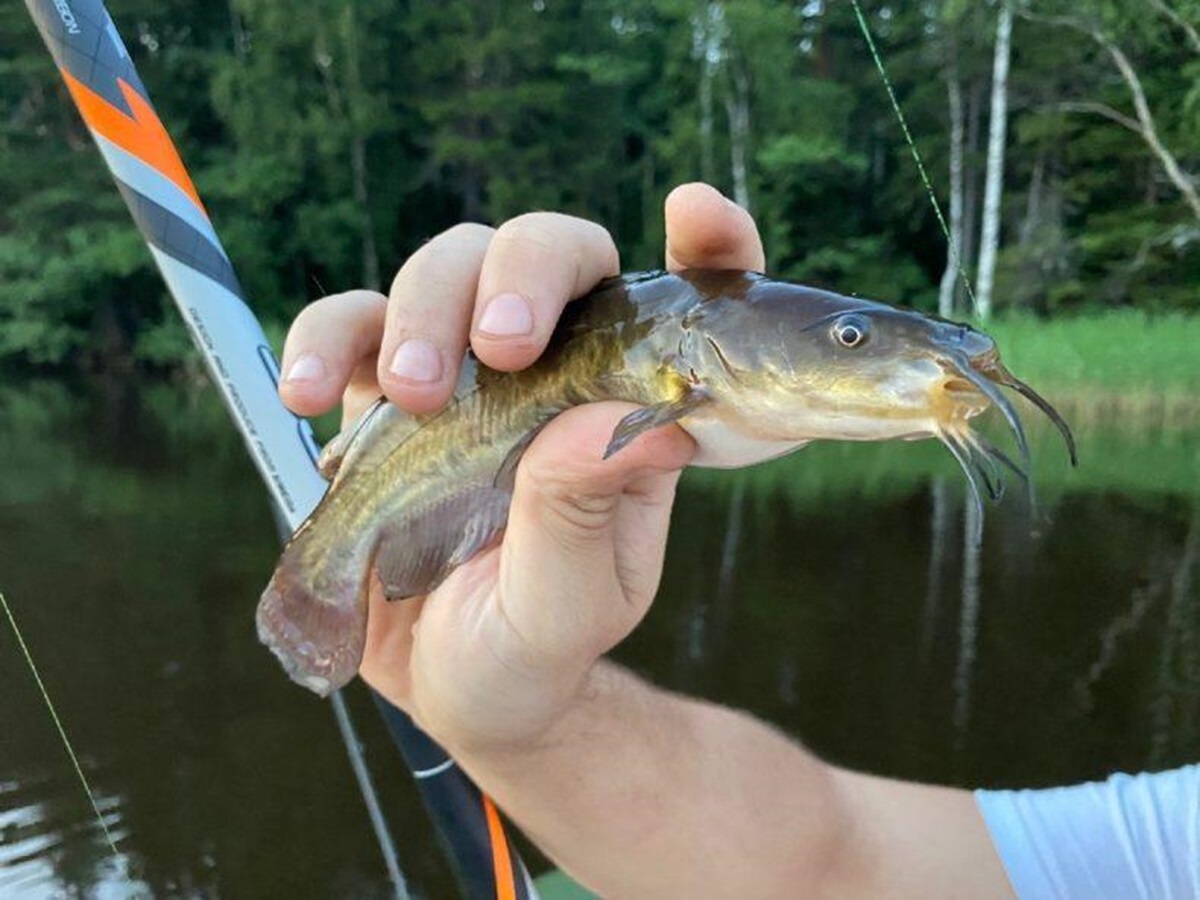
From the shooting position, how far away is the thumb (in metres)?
0.98

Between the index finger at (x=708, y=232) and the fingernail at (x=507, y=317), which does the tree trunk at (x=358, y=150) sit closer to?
the index finger at (x=708, y=232)

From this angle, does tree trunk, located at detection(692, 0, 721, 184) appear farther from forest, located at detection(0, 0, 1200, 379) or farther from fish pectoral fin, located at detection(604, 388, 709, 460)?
fish pectoral fin, located at detection(604, 388, 709, 460)

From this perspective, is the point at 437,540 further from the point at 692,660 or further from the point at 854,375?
the point at 692,660

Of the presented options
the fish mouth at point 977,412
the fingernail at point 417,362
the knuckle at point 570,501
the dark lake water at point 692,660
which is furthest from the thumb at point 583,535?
the dark lake water at point 692,660

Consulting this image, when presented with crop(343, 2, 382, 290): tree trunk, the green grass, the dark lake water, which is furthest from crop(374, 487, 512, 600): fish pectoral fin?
crop(343, 2, 382, 290): tree trunk

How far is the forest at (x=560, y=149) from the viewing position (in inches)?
691

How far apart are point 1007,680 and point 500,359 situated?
A: 172 inches

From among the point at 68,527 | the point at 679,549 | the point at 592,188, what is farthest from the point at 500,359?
the point at 592,188

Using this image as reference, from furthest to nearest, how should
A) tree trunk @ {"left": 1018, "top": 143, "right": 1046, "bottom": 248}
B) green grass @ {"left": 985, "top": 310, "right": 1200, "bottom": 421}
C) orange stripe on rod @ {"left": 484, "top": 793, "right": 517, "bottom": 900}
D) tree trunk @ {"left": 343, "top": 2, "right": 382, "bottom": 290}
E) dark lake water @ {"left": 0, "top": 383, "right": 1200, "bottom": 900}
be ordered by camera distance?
tree trunk @ {"left": 343, "top": 2, "right": 382, "bottom": 290}
tree trunk @ {"left": 1018, "top": 143, "right": 1046, "bottom": 248}
green grass @ {"left": 985, "top": 310, "right": 1200, "bottom": 421}
dark lake water @ {"left": 0, "top": 383, "right": 1200, "bottom": 900}
orange stripe on rod @ {"left": 484, "top": 793, "right": 517, "bottom": 900}

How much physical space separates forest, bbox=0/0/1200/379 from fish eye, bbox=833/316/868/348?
16.8 meters

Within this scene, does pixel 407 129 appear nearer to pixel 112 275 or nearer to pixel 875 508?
pixel 112 275

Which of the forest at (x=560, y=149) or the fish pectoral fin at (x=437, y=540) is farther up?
the fish pectoral fin at (x=437, y=540)

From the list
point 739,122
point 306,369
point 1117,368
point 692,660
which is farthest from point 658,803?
point 739,122

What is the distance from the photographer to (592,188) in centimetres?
2131
